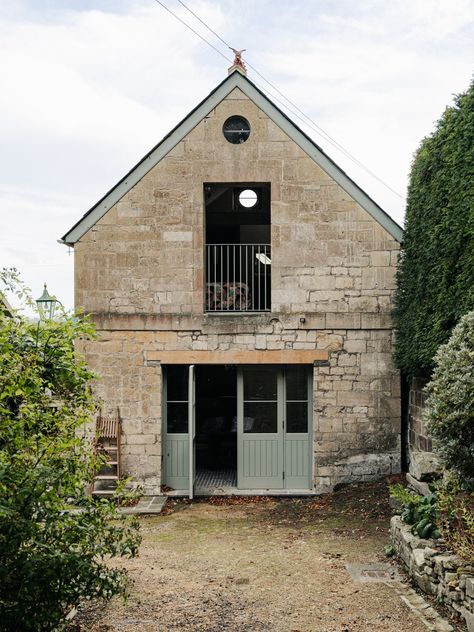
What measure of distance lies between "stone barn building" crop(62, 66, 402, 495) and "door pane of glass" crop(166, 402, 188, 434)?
0.96 ft

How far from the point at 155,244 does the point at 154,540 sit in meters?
5.23

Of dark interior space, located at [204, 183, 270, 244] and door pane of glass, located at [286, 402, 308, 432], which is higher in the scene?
dark interior space, located at [204, 183, 270, 244]

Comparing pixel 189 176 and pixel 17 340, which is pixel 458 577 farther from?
pixel 189 176

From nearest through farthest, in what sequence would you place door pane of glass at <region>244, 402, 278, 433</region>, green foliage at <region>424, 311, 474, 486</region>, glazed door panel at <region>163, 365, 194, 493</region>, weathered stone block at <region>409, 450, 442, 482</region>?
green foliage at <region>424, 311, 474, 486</region>, weathered stone block at <region>409, 450, 442, 482</region>, glazed door panel at <region>163, 365, 194, 493</region>, door pane of glass at <region>244, 402, 278, 433</region>

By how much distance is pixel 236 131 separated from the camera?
38.7 feet

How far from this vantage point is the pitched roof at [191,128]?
1161 cm

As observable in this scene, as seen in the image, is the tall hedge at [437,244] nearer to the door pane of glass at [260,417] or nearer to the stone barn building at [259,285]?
the stone barn building at [259,285]

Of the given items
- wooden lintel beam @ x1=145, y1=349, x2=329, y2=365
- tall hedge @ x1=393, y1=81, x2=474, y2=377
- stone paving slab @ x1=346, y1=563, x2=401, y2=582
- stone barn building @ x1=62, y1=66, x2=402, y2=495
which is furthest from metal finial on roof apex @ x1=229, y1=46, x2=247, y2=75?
stone paving slab @ x1=346, y1=563, x2=401, y2=582

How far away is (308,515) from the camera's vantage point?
408 inches

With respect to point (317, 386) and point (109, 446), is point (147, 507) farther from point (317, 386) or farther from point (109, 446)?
point (317, 386)

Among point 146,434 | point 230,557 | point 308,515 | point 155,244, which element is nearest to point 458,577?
point 230,557

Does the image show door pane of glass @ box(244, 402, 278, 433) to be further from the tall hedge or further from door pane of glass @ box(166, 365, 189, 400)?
the tall hedge

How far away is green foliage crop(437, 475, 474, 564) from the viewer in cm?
617

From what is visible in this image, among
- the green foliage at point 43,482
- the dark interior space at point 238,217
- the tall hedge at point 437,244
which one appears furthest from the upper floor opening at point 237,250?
the green foliage at point 43,482
